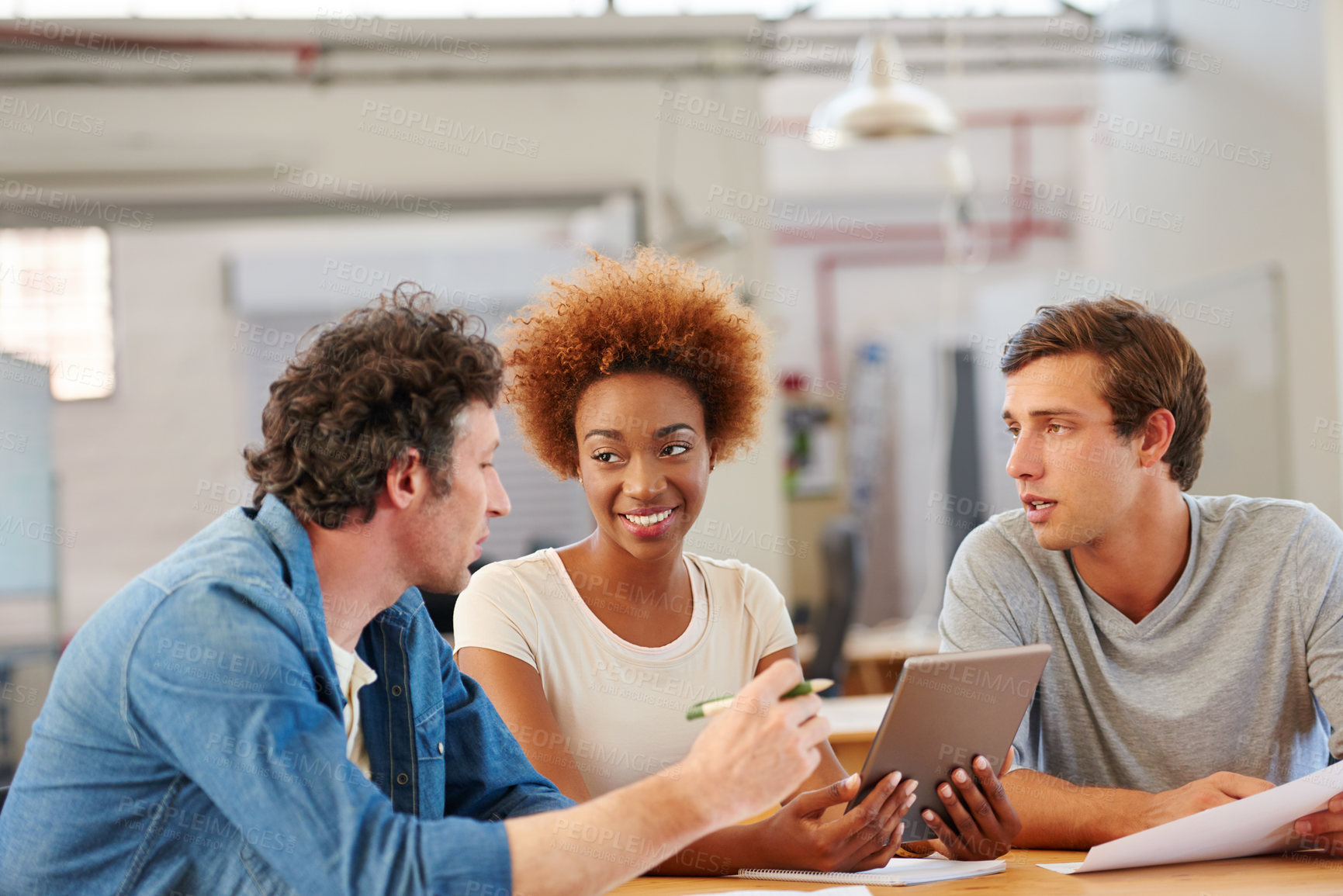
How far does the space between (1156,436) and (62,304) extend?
5.24 metres

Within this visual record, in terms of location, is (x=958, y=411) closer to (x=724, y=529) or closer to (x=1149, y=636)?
(x=724, y=529)

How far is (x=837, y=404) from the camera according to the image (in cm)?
666

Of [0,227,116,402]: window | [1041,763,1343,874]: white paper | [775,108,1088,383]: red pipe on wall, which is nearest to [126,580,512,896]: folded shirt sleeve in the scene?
[1041,763,1343,874]: white paper

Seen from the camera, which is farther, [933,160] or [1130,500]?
[933,160]

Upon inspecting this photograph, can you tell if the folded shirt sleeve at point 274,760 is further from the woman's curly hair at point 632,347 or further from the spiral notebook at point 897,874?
the woman's curly hair at point 632,347

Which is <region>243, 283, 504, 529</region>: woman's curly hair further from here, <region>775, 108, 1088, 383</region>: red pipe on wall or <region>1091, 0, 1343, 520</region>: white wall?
<region>775, 108, 1088, 383</region>: red pipe on wall

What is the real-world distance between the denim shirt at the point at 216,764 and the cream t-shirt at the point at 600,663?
0.57 meters

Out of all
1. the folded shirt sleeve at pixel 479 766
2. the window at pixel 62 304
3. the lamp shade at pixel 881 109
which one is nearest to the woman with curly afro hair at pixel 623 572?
the folded shirt sleeve at pixel 479 766

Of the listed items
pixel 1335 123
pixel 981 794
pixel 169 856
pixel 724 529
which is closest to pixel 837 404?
pixel 724 529

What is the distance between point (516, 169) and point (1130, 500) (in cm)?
398

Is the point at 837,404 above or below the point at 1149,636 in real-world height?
above

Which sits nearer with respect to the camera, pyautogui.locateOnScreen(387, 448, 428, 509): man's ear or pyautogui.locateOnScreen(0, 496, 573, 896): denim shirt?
A: pyautogui.locateOnScreen(0, 496, 573, 896): denim shirt

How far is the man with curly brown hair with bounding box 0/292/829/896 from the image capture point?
3.43 feet

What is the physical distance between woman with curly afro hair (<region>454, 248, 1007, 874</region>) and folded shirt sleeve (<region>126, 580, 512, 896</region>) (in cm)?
59
